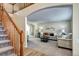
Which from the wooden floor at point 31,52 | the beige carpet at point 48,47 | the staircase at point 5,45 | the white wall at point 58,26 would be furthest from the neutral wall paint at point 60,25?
the staircase at point 5,45

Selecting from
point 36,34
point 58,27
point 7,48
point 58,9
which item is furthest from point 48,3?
point 7,48

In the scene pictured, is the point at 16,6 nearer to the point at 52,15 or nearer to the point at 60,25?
the point at 52,15

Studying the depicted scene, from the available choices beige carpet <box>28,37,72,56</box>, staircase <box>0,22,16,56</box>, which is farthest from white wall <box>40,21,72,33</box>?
staircase <box>0,22,16,56</box>

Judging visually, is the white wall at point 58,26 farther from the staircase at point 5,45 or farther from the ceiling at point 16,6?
the staircase at point 5,45

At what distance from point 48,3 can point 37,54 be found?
2.91 ft

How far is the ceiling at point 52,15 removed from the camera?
1798 millimetres

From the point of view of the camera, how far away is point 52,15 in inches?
72.1

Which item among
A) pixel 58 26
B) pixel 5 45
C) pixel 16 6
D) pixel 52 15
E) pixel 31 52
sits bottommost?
pixel 31 52

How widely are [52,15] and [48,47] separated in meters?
0.55

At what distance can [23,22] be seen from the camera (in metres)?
1.87

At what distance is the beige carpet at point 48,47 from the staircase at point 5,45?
1.07 feet

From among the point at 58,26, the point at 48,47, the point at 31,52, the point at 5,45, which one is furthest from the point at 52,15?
the point at 5,45

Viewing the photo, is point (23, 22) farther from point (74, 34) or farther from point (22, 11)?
point (74, 34)

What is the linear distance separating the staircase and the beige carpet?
0.33 metres
